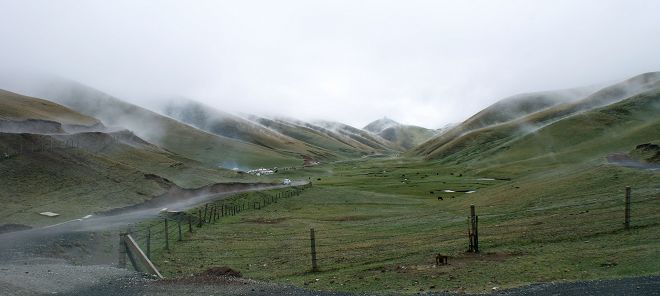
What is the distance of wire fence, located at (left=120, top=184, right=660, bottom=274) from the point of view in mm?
28125

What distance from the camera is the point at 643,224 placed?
27047mm

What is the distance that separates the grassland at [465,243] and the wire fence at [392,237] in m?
0.10

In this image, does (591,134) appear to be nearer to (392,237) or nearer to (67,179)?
(392,237)

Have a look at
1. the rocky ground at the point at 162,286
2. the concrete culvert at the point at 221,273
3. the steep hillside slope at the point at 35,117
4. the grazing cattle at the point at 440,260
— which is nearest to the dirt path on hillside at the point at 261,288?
the rocky ground at the point at 162,286

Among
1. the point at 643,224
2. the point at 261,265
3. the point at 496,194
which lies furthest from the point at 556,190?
the point at 261,265

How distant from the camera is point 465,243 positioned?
30031 mm

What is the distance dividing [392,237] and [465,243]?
354 inches

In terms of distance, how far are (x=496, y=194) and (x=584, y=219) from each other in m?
28.1

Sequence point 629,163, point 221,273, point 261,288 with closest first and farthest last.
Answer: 1. point 261,288
2. point 221,273
3. point 629,163

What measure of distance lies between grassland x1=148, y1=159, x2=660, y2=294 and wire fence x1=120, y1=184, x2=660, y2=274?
10 centimetres

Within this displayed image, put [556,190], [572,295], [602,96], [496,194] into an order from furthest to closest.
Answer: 1. [602,96]
2. [496,194]
3. [556,190]
4. [572,295]

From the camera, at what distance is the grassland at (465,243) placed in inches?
846

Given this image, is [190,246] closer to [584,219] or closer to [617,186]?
[584,219]

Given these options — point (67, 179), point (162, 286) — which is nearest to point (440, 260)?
point (162, 286)
